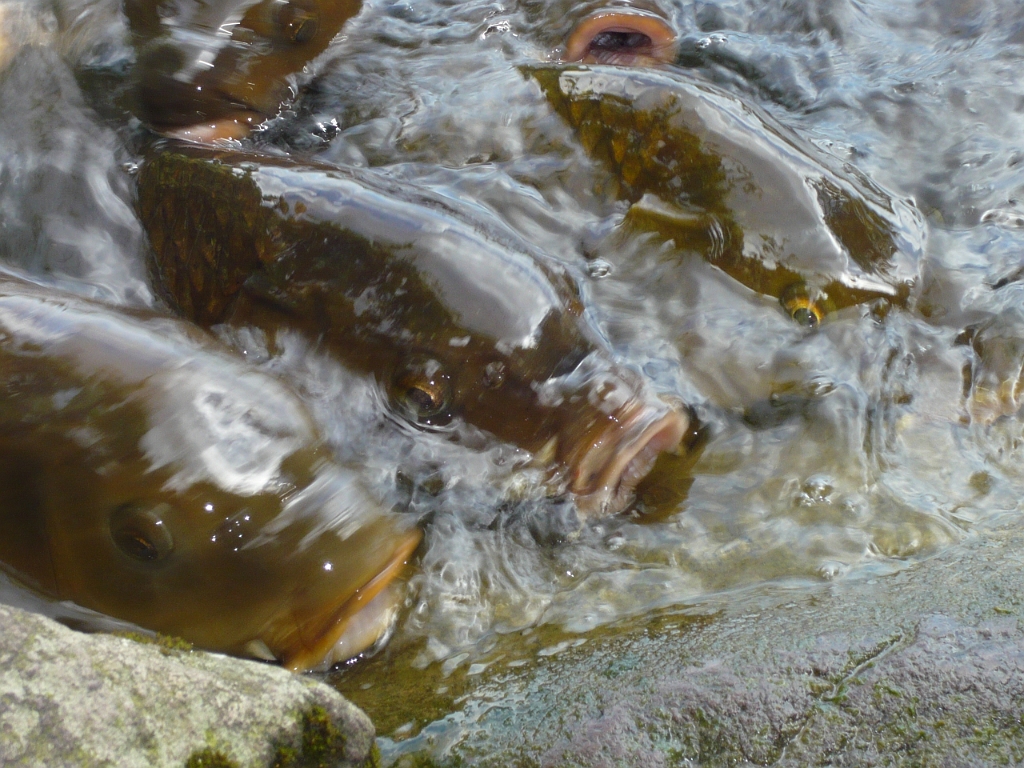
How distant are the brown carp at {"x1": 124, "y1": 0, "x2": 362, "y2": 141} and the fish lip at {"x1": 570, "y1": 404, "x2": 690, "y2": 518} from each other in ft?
7.71

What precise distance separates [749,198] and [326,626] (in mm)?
2163

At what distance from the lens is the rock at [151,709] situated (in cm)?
138

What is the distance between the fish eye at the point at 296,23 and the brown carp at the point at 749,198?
5.34ft

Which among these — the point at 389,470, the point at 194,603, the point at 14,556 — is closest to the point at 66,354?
the point at 14,556

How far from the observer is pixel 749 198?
3439 millimetres

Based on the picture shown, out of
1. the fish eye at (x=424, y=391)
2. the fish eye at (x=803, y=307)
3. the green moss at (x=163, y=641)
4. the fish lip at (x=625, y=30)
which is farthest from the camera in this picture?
the fish lip at (x=625, y=30)

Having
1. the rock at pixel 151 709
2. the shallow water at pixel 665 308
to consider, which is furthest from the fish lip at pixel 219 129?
the rock at pixel 151 709

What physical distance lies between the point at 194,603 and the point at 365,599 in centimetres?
41

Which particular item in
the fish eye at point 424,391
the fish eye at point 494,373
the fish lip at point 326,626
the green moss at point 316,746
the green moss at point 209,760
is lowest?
the fish lip at point 326,626

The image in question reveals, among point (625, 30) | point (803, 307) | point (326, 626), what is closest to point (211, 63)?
point (625, 30)

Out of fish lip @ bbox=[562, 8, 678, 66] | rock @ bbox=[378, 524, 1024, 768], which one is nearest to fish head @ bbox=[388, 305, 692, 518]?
rock @ bbox=[378, 524, 1024, 768]

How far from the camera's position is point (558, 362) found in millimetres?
2844

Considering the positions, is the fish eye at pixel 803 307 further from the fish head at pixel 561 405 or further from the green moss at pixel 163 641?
the green moss at pixel 163 641

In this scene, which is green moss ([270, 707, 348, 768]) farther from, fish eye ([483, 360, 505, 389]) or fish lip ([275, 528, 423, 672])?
fish eye ([483, 360, 505, 389])
